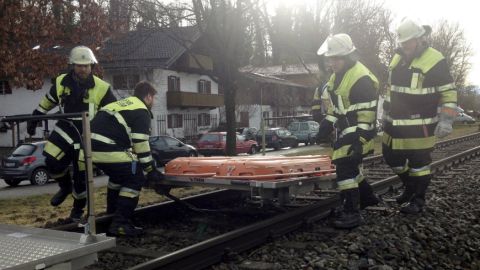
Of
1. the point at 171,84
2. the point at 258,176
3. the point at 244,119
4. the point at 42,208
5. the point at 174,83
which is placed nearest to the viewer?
the point at 258,176

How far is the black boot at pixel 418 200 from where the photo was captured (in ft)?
21.7

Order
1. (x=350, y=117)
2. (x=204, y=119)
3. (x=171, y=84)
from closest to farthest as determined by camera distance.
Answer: (x=350, y=117) → (x=171, y=84) → (x=204, y=119)

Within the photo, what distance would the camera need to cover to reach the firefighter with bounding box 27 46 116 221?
6.50 metres

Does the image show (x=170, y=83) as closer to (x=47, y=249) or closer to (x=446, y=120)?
Answer: (x=446, y=120)

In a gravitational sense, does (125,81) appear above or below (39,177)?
above

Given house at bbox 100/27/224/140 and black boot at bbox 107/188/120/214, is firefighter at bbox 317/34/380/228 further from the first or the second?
house at bbox 100/27/224/140

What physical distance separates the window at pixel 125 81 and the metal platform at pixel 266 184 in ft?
104

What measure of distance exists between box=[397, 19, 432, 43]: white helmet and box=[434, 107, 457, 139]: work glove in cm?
97

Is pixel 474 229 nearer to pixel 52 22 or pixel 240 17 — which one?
pixel 52 22

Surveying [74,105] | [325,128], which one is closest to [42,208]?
[74,105]

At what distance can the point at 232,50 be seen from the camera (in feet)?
50.3

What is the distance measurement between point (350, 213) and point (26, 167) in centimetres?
1437

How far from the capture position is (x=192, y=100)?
42.7m

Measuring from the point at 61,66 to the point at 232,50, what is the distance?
5.44 metres
